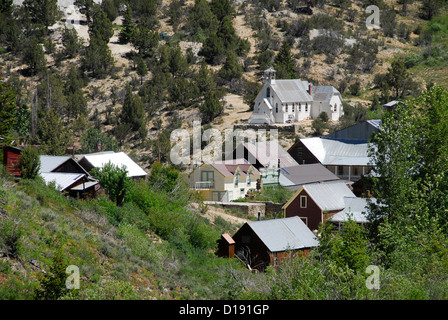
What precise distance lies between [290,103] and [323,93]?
15.0 ft

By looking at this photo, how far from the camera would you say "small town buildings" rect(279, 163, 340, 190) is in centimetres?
6250

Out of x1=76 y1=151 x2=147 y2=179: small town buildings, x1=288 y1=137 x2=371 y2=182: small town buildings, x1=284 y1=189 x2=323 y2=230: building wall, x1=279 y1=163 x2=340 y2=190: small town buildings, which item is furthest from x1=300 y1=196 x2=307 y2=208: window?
x1=288 y1=137 x2=371 y2=182: small town buildings

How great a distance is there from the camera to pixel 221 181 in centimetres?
5894

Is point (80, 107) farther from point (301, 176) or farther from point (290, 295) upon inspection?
point (290, 295)

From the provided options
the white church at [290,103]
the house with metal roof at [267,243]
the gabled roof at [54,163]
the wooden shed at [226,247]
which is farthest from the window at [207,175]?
the white church at [290,103]

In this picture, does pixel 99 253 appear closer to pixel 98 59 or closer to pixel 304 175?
pixel 304 175

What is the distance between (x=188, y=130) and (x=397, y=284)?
5902cm

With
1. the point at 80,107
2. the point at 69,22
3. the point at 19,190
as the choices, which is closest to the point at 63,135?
the point at 80,107

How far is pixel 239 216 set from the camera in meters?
54.6

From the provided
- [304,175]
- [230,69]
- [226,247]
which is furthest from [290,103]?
[226,247]

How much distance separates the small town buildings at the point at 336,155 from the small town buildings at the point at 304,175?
236 centimetres

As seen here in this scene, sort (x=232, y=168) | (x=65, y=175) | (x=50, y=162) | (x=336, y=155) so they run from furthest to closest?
1. (x=336, y=155)
2. (x=232, y=168)
3. (x=50, y=162)
4. (x=65, y=175)

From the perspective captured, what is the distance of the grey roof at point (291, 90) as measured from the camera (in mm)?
81375
